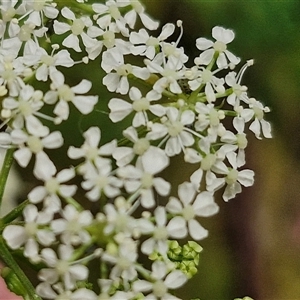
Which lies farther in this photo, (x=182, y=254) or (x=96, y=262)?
(x=96, y=262)

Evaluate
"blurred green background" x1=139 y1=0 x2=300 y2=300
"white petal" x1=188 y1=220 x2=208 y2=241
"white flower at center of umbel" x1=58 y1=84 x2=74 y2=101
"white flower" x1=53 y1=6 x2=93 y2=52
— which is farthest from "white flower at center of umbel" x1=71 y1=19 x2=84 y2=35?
"blurred green background" x1=139 y1=0 x2=300 y2=300

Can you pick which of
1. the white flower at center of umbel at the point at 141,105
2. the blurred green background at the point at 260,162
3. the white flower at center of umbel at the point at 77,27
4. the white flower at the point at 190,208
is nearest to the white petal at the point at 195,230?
the white flower at the point at 190,208

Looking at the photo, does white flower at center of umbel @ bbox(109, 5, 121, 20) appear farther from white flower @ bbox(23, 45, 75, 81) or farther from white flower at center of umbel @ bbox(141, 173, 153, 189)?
white flower at center of umbel @ bbox(141, 173, 153, 189)

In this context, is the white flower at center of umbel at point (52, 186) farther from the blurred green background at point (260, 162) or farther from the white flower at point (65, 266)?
the blurred green background at point (260, 162)

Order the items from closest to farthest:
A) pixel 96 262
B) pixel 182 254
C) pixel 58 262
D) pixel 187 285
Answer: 1. pixel 58 262
2. pixel 182 254
3. pixel 96 262
4. pixel 187 285

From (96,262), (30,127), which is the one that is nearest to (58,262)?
(30,127)

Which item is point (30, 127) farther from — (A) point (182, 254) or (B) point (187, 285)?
(B) point (187, 285)

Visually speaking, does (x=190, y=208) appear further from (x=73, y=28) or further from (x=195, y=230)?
(x=73, y=28)
